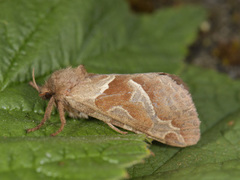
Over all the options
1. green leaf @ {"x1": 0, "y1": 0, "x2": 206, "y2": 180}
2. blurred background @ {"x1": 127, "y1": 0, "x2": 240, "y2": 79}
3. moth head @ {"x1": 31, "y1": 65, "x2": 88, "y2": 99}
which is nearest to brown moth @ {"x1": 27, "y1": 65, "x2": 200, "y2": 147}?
moth head @ {"x1": 31, "y1": 65, "x2": 88, "y2": 99}

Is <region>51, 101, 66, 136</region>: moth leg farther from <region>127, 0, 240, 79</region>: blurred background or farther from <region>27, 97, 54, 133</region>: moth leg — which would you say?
<region>127, 0, 240, 79</region>: blurred background

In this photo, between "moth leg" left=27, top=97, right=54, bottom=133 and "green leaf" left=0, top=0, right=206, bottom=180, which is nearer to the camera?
"green leaf" left=0, top=0, right=206, bottom=180

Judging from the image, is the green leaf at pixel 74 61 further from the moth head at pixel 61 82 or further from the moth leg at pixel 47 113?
the moth head at pixel 61 82

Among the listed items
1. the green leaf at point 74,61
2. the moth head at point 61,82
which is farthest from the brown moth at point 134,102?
the green leaf at point 74,61

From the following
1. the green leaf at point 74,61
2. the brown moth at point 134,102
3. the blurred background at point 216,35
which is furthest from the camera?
the blurred background at point 216,35

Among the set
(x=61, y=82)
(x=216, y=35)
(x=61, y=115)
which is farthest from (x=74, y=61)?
(x=216, y=35)

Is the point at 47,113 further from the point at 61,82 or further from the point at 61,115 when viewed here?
the point at 61,82

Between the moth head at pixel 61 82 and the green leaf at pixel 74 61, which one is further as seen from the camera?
the moth head at pixel 61 82
